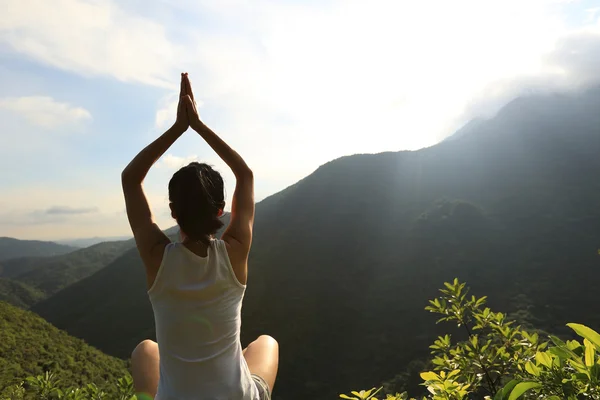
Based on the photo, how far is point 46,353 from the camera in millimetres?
29641

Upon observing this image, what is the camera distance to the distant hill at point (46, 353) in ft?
87.9

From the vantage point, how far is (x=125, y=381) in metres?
3.37

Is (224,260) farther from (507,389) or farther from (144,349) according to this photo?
(507,389)

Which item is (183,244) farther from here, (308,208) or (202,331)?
(308,208)

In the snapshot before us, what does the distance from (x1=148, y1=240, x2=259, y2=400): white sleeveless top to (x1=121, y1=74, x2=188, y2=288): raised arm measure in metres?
0.06

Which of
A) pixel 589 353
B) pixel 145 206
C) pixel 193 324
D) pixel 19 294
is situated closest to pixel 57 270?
pixel 19 294

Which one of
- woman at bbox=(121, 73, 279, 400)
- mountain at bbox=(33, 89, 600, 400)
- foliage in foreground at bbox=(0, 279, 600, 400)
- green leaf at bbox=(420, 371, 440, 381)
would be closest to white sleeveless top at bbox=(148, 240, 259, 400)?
woman at bbox=(121, 73, 279, 400)

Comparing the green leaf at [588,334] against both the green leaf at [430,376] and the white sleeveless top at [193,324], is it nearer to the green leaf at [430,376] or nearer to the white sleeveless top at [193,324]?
the green leaf at [430,376]

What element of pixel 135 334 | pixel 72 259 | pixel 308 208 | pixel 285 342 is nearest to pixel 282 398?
pixel 285 342

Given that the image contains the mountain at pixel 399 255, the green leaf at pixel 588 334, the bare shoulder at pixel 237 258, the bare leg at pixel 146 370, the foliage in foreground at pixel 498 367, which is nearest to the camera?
the green leaf at pixel 588 334

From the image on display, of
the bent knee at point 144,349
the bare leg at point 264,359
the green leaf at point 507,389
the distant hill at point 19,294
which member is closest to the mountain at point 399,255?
the distant hill at point 19,294

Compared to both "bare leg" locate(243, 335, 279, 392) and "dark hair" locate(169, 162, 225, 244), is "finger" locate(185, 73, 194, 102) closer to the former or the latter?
"dark hair" locate(169, 162, 225, 244)

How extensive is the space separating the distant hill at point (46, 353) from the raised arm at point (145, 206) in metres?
26.5

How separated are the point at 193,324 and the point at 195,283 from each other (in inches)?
6.7
